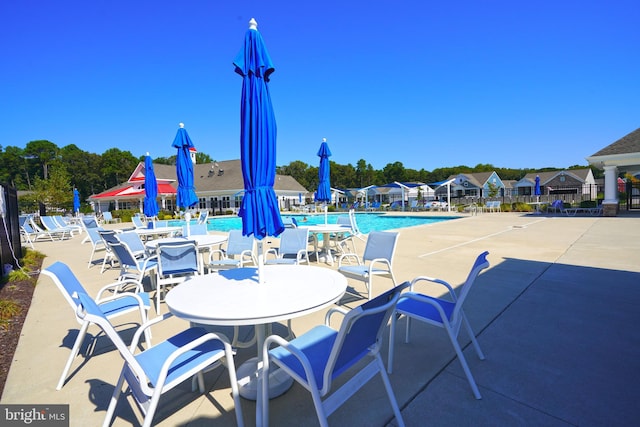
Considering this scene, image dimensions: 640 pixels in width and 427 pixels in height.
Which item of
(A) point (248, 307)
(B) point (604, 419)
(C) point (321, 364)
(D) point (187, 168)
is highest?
(D) point (187, 168)

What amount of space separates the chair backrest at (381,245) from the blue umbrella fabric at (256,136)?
239 centimetres

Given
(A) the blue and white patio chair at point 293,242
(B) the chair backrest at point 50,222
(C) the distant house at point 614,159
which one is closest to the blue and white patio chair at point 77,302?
(A) the blue and white patio chair at point 293,242

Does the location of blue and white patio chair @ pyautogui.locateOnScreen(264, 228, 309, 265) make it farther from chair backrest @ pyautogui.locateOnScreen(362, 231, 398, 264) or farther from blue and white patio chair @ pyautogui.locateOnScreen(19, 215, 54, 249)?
blue and white patio chair @ pyautogui.locateOnScreen(19, 215, 54, 249)

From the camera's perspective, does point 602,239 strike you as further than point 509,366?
Yes

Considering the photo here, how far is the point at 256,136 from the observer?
2.51 metres

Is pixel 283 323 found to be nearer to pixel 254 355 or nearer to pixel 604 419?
pixel 254 355

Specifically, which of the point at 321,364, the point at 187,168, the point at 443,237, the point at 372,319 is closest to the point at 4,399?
the point at 321,364

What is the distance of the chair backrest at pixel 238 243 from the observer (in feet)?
18.3

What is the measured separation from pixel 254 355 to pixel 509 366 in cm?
232

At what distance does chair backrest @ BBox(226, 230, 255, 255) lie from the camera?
5.57 meters

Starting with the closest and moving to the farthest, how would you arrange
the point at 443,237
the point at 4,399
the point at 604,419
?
the point at 604,419 → the point at 4,399 → the point at 443,237

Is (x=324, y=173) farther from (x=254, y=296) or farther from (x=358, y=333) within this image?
(x=358, y=333)

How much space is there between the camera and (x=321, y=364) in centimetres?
180

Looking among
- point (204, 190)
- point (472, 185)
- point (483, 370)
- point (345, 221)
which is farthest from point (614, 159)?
point (204, 190)
